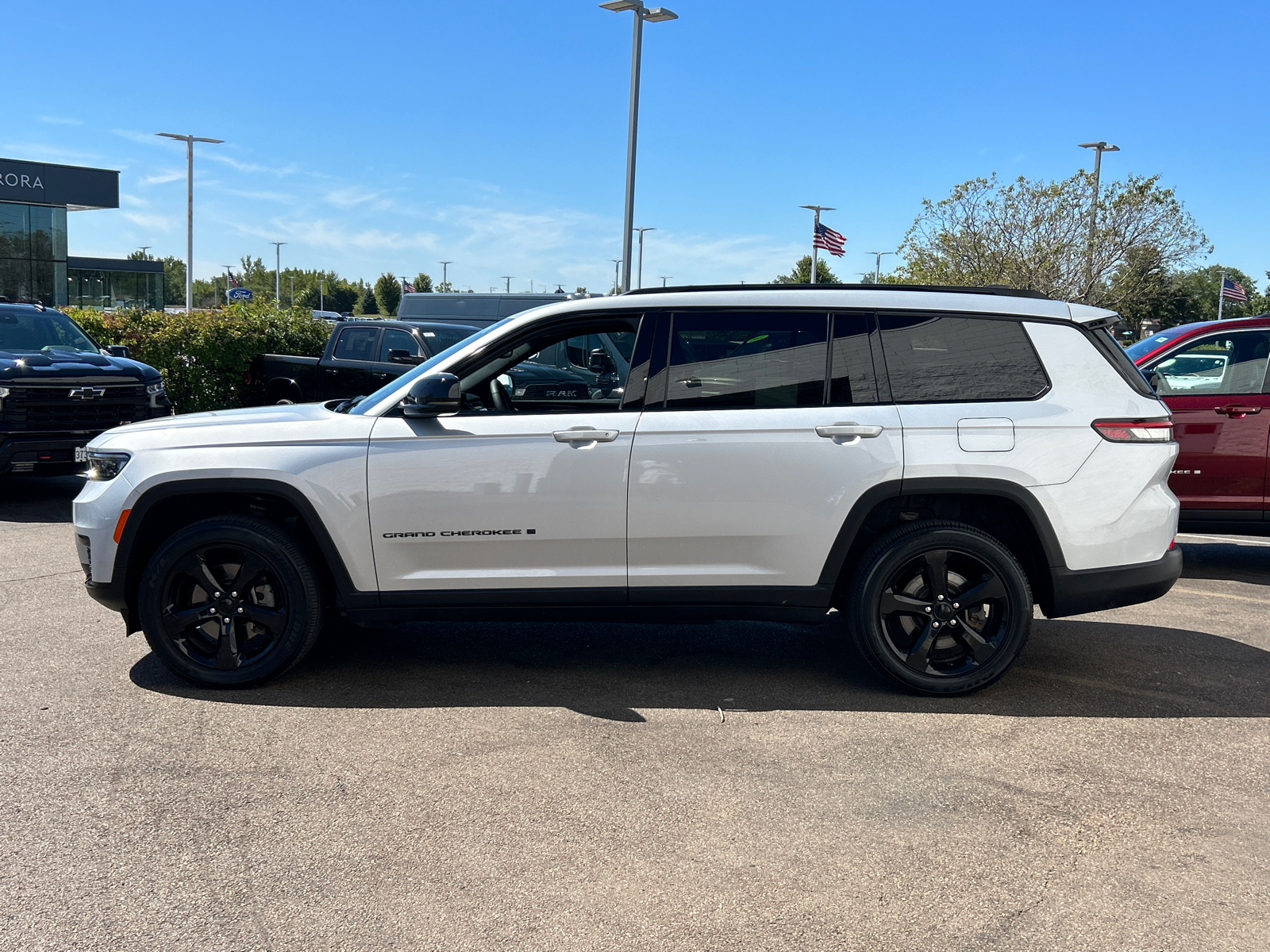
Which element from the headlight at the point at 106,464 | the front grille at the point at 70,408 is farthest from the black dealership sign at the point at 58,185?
the headlight at the point at 106,464

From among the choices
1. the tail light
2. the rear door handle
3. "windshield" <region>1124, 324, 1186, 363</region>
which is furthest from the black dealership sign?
the tail light

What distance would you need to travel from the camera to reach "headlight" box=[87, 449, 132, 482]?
489 centimetres

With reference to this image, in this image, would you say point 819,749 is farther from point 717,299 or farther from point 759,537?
point 717,299

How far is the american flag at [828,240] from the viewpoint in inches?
1308

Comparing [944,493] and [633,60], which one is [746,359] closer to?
[944,493]

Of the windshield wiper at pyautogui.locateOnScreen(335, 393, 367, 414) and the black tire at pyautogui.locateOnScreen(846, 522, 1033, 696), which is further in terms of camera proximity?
the windshield wiper at pyautogui.locateOnScreen(335, 393, 367, 414)

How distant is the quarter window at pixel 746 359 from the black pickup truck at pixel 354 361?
28.5 feet

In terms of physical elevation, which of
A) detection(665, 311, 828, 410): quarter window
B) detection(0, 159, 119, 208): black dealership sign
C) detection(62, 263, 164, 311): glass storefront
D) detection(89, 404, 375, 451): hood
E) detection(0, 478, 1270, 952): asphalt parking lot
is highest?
detection(0, 159, 119, 208): black dealership sign

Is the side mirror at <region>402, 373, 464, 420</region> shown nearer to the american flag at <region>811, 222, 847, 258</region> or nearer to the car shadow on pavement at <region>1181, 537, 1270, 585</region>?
the car shadow on pavement at <region>1181, 537, 1270, 585</region>

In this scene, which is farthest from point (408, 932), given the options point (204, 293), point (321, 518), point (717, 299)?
point (204, 293)

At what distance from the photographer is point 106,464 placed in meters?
4.93

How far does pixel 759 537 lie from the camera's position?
4750 mm

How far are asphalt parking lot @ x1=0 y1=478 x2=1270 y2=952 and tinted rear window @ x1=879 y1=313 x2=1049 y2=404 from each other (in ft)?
4.59

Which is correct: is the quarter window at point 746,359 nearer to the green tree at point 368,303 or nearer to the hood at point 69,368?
the hood at point 69,368
